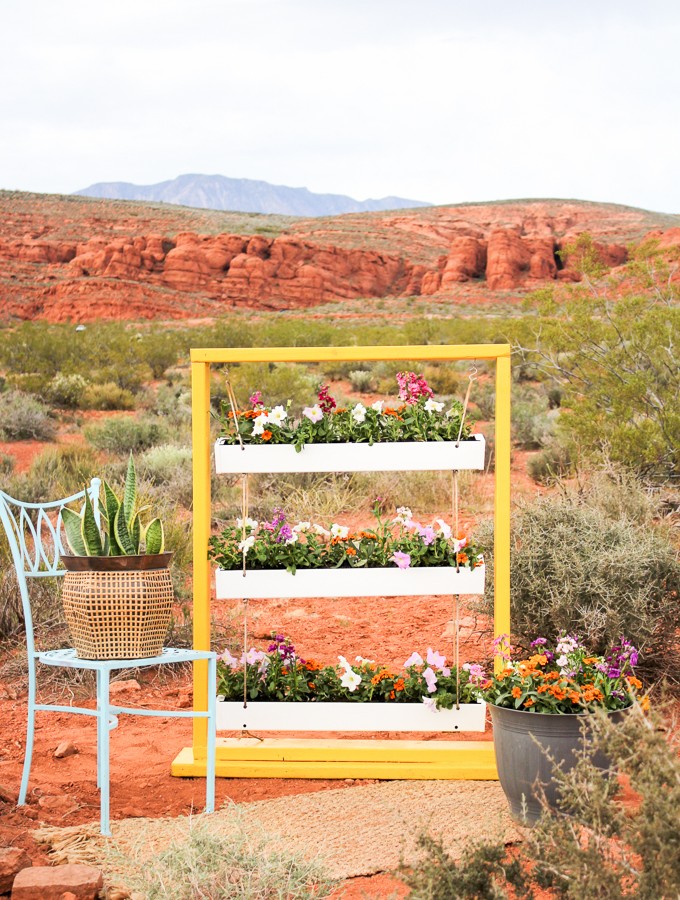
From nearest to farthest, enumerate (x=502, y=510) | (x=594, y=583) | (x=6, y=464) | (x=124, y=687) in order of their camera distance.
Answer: (x=502, y=510), (x=594, y=583), (x=124, y=687), (x=6, y=464)

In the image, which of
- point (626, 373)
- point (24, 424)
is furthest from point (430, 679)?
point (24, 424)

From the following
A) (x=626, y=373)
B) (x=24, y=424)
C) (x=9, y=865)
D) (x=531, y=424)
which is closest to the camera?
(x=9, y=865)

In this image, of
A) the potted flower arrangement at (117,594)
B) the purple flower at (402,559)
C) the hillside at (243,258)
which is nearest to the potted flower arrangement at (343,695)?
the purple flower at (402,559)

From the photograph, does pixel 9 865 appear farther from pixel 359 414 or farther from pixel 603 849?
pixel 359 414

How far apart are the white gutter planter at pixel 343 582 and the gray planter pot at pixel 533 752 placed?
0.73 metres

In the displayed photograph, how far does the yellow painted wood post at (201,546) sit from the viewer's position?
4.39 m

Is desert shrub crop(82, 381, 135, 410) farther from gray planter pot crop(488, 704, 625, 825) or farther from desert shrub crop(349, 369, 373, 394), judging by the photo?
gray planter pot crop(488, 704, 625, 825)

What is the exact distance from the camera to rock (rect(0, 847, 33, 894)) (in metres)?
3.01

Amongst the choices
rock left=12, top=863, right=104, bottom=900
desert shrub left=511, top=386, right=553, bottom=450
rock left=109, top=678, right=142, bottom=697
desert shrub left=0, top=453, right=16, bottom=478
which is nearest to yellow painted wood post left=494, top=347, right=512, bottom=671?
rock left=12, top=863, right=104, bottom=900

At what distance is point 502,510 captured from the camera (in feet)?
14.4

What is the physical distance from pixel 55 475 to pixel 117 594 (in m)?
6.79

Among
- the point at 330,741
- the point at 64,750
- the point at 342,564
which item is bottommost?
the point at 64,750

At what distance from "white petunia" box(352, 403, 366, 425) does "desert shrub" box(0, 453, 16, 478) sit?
768cm

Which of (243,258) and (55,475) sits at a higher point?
(243,258)
